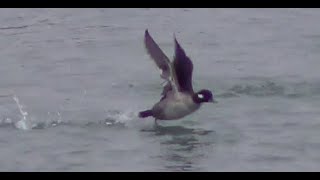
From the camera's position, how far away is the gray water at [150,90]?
10.9 m

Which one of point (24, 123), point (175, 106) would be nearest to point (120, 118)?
point (175, 106)

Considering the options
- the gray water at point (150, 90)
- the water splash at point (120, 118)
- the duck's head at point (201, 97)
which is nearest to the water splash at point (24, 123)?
the gray water at point (150, 90)

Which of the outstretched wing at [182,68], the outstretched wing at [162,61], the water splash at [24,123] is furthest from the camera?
the water splash at [24,123]

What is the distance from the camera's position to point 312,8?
55.7 feet

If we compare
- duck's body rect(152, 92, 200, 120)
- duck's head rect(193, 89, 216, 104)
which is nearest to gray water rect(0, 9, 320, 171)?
duck's body rect(152, 92, 200, 120)

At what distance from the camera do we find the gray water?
10.9m

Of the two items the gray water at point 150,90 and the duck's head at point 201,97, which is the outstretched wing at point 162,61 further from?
the gray water at point 150,90

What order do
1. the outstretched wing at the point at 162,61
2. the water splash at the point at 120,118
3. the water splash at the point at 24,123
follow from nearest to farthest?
the outstretched wing at the point at 162,61
the water splash at the point at 24,123
the water splash at the point at 120,118

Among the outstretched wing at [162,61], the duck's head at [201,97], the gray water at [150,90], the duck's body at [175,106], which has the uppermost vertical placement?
the outstretched wing at [162,61]

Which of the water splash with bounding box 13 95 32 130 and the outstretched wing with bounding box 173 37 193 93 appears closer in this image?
the outstretched wing with bounding box 173 37 193 93

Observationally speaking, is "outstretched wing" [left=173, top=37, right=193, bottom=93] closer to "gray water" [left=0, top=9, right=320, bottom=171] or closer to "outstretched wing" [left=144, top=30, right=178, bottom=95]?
"outstretched wing" [left=144, top=30, right=178, bottom=95]

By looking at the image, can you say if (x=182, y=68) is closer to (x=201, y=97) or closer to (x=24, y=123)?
(x=201, y=97)

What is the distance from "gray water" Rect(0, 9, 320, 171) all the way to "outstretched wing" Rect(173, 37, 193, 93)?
43 centimetres

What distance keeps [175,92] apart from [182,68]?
1.15 ft
